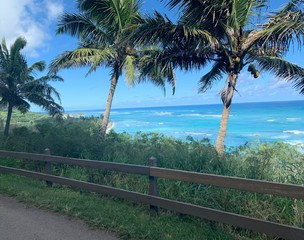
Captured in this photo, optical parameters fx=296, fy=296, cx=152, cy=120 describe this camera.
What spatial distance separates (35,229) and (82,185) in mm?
1876

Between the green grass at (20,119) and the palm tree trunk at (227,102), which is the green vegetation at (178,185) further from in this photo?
the green grass at (20,119)

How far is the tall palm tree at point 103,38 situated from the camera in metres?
14.4

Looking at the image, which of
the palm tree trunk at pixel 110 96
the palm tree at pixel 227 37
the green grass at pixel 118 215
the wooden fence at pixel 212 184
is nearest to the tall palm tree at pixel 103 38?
the palm tree trunk at pixel 110 96

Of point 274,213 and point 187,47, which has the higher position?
point 187,47

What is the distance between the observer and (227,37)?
388 inches

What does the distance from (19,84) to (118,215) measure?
53.9 ft

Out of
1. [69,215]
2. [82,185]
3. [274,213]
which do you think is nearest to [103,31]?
[82,185]

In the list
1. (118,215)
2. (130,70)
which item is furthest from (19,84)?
(118,215)

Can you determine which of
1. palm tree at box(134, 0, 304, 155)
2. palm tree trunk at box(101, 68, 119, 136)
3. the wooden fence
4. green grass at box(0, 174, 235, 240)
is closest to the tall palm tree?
palm tree trunk at box(101, 68, 119, 136)

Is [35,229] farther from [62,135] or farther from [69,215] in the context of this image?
[62,135]

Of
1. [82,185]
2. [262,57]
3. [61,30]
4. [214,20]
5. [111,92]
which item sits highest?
[61,30]

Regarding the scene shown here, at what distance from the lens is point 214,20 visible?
938 cm

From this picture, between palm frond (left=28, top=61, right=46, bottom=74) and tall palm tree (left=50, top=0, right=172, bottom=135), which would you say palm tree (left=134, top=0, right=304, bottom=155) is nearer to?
tall palm tree (left=50, top=0, right=172, bottom=135)

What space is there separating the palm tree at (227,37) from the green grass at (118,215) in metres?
4.57
